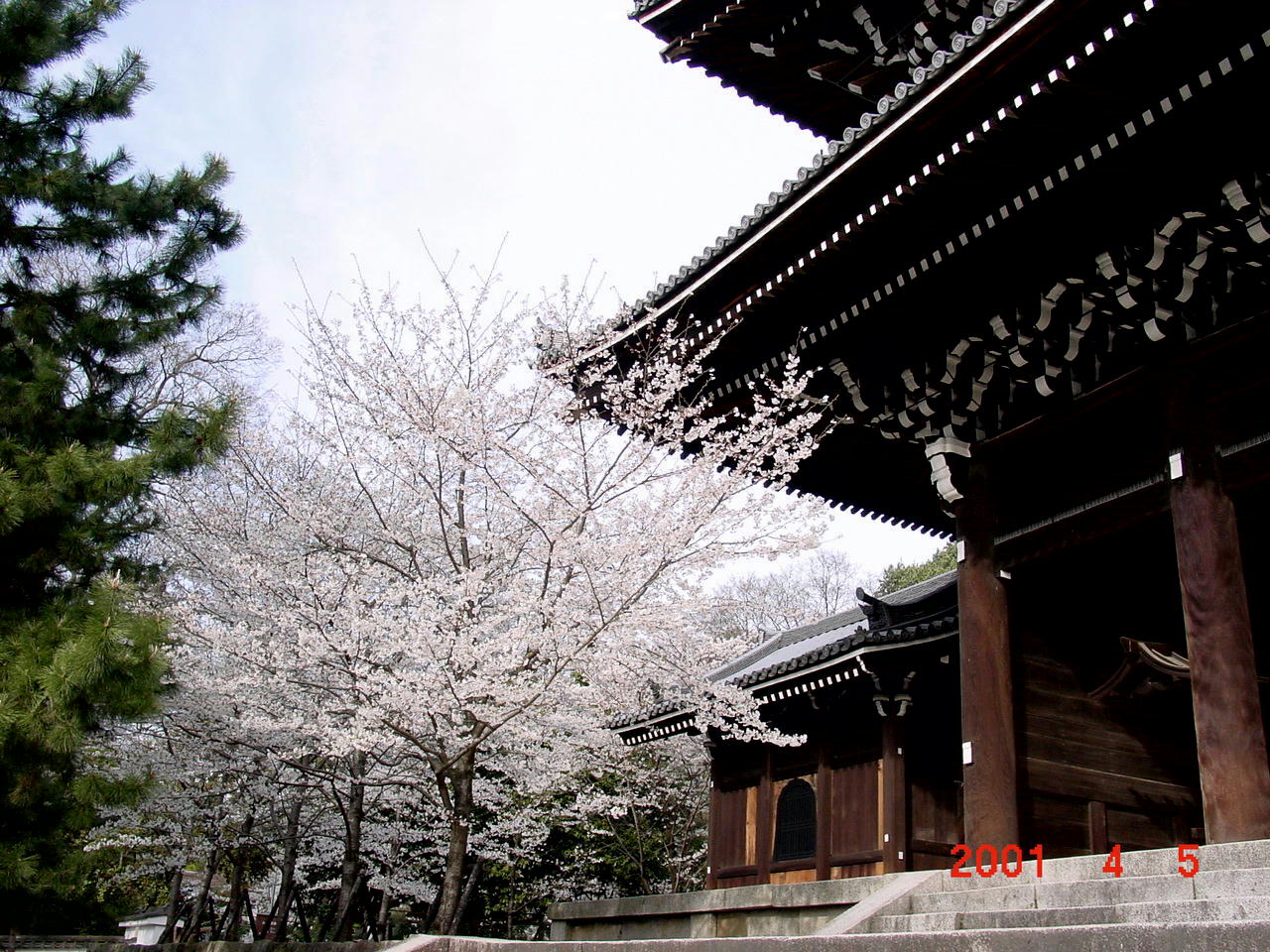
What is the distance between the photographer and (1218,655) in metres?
5.50

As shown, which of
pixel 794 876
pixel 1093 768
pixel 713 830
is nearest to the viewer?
pixel 1093 768

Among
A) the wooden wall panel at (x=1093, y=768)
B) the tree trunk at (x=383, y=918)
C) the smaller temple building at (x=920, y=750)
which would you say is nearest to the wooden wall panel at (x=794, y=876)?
the smaller temple building at (x=920, y=750)

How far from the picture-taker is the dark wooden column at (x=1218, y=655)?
5250mm

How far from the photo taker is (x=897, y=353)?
734cm

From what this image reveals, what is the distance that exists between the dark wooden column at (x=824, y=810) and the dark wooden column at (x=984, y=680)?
4.05 metres

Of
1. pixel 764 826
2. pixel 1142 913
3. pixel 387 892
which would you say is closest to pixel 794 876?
pixel 764 826

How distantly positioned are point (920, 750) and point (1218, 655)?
193 inches

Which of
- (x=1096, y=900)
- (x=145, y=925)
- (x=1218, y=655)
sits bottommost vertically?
(x=145, y=925)

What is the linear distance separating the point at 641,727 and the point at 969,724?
241 inches

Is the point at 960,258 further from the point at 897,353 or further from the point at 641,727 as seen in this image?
the point at 641,727

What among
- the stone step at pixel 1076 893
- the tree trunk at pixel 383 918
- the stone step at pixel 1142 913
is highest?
the stone step at pixel 1076 893

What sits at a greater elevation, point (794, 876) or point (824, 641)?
point (824, 641)

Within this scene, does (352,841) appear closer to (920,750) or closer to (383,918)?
(383,918)

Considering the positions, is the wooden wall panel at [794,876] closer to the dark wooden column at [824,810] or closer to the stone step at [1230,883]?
the dark wooden column at [824,810]
